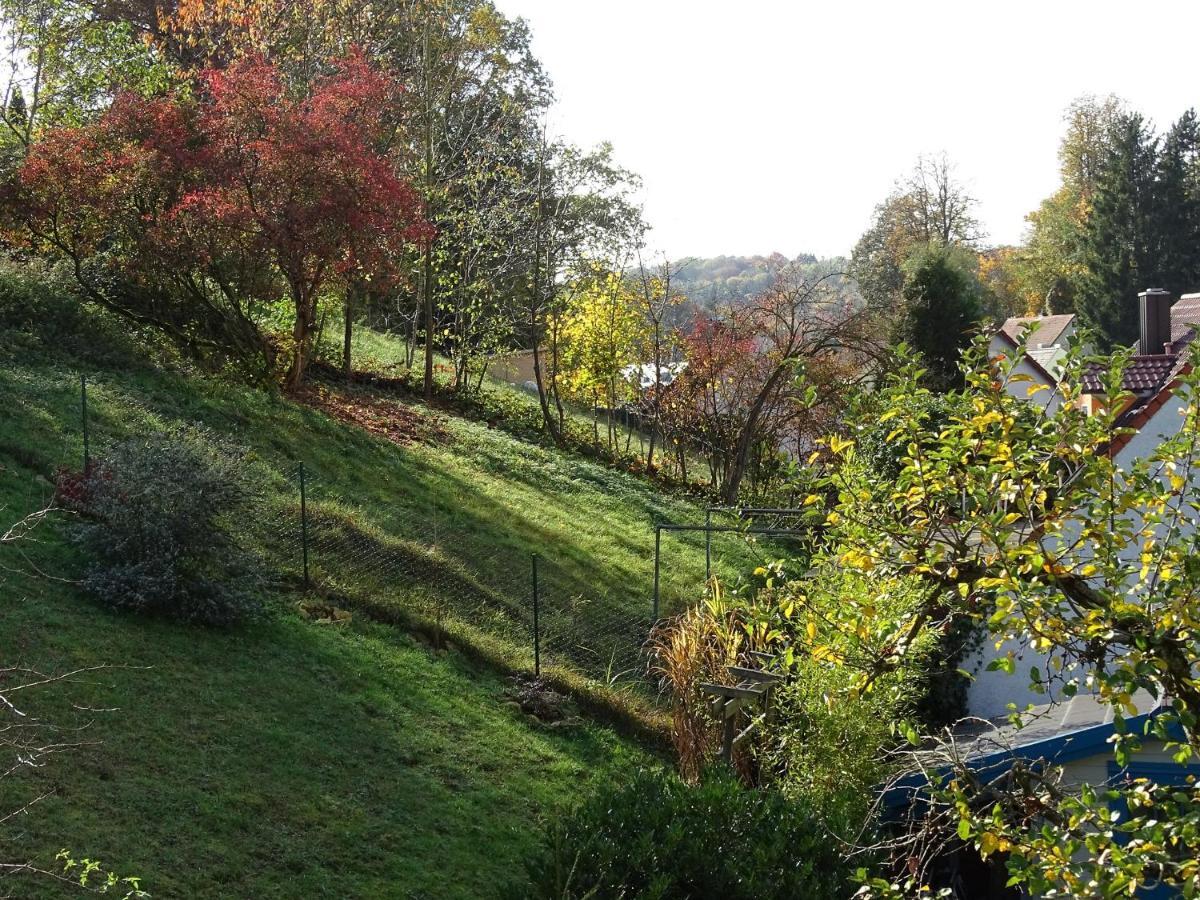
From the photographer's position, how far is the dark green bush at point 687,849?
19.0ft

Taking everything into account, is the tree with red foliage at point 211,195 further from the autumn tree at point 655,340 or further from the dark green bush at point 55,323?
the autumn tree at point 655,340

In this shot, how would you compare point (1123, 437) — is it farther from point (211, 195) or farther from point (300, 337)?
point (211, 195)

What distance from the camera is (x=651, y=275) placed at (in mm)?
25375

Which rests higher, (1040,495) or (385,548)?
(1040,495)

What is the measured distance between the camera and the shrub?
9.46 metres

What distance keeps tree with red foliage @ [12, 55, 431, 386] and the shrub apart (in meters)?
6.31

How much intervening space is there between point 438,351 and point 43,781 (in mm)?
21465

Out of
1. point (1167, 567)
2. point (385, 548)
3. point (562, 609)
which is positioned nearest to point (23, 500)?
point (385, 548)

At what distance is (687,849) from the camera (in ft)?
19.8

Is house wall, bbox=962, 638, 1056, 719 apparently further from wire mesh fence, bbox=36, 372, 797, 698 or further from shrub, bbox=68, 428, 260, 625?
shrub, bbox=68, 428, 260, 625

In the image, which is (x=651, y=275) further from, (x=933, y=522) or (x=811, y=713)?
(x=933, y=522)

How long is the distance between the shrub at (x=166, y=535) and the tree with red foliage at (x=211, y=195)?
631 centimetres

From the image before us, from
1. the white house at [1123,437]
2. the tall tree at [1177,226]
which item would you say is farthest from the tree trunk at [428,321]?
the tall tree at [1177,226]

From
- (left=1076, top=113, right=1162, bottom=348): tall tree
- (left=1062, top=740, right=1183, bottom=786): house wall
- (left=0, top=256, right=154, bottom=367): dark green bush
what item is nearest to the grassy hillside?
(left=0, top=256, right=154, bottom=367): dark green bush
